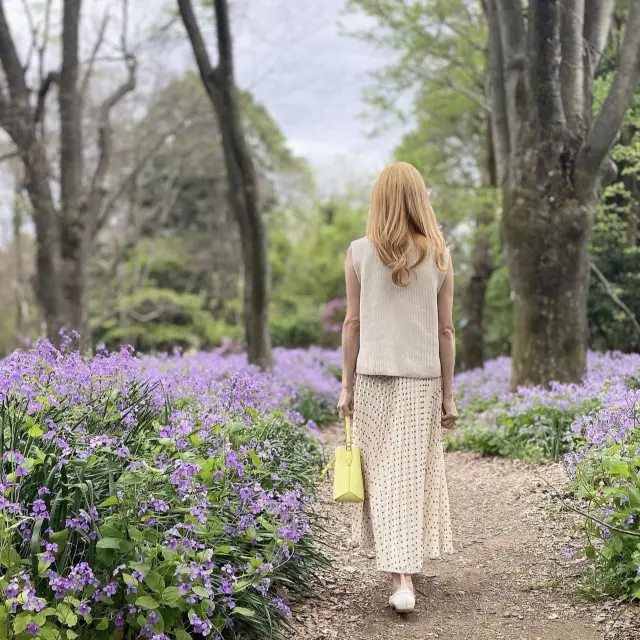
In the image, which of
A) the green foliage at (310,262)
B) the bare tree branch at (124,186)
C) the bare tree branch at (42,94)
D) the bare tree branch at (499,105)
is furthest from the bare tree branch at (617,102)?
the green foliage at (310,262)

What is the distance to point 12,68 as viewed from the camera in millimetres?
9031

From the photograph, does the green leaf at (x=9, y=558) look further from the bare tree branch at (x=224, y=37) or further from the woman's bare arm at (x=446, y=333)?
the bare tree branch at (x=224, y=37)

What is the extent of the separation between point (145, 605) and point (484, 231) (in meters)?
10.6

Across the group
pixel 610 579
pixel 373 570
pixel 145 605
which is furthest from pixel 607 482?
pixel 145 605

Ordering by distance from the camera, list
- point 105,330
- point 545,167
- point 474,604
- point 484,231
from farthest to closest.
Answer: point 105,330 → point 484,231 → point 545,167 → point 474,604

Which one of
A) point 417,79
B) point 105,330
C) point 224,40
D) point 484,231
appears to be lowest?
point 105,330

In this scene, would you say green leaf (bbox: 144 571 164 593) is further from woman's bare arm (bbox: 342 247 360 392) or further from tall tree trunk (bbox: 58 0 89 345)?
tall tree trunk (bbox: 58 0 89 345)

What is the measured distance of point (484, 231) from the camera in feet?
39.8

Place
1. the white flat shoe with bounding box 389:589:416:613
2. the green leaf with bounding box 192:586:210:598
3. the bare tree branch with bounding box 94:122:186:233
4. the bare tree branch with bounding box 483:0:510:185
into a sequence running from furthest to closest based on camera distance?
the bare tree branch with bounding box 94:122:186:233
the bare tree branch with bounding box 483:0:510:185
the white flat shoe with bounding box 389:589:416:613
the green leaf with bounding box 192:586:210:598

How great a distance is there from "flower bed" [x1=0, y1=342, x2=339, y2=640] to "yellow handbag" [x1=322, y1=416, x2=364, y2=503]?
0.68ft

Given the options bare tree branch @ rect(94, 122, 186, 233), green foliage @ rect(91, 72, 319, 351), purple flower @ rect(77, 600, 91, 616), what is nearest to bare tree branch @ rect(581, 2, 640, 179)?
purple flower @ rect(77, 600, 91, 616)

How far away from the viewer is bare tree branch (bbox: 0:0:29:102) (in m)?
8.91

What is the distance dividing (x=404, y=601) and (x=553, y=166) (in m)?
4.85

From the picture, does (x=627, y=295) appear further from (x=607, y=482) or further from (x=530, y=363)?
(x=607, y=482)
